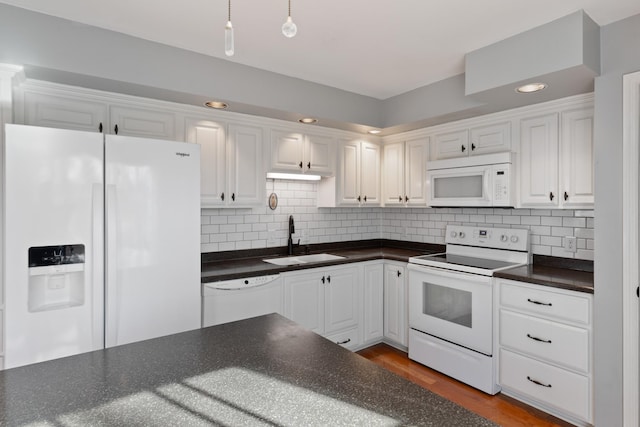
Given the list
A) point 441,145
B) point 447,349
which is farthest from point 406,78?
point 447,349

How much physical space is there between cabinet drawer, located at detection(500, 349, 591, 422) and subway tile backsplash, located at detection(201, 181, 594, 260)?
0.91m

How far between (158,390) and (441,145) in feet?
10.4

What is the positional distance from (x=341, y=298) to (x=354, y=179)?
4.08 feet

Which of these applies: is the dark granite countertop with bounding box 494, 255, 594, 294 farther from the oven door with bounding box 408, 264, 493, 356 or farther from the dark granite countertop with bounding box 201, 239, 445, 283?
the dark granite countertop with bounding box 201, 239, 445, 283

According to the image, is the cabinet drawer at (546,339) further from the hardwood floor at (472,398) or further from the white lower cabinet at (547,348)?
the hardwood floor at (472,398)

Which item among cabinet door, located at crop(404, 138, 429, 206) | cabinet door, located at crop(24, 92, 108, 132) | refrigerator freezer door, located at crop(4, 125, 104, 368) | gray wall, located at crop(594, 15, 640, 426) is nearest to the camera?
refrigerator freezer door, located at crop(4, 125, 104, 368)

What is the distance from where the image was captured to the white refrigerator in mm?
1820

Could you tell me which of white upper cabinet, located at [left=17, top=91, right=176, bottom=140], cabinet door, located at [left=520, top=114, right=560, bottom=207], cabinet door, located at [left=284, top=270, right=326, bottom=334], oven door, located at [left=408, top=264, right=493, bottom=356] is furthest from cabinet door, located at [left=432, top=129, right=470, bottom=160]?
white upper cabinet, located at [left=17, top=91, right=176, bottom=140]

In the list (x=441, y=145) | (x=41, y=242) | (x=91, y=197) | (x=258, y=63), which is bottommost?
(x=41, y=242)

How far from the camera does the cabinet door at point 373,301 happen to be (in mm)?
3547

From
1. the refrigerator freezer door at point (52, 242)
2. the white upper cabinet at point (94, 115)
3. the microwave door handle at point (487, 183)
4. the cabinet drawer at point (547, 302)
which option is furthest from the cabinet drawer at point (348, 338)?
the white upper cabinet at point (94, 115)

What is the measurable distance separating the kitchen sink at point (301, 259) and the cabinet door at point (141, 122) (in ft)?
4.42

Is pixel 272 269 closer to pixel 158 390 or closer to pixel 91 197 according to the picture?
pixel 91 197

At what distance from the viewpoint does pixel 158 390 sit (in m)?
1.00
